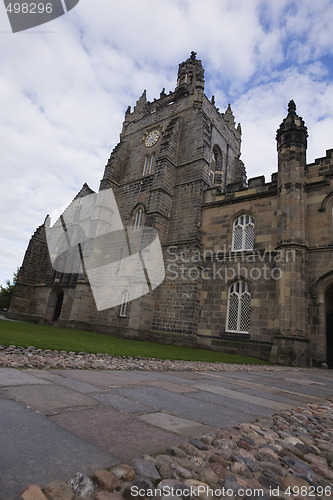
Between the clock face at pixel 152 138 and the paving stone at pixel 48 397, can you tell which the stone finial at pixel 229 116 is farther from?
the paving stone at pixel 48 397

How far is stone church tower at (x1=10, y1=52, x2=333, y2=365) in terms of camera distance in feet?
39.0

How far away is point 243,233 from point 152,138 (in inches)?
478

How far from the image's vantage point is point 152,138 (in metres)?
22.4

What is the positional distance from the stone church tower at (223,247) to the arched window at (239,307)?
0.05m

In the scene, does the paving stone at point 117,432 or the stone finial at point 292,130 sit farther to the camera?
the stone finial at point 292,130

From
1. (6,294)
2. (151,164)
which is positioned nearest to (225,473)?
(151,164)

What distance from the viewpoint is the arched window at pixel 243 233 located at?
14633 millimetres

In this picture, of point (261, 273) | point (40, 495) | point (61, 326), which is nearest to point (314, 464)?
point (40, 495)

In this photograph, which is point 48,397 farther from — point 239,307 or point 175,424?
point 239,307

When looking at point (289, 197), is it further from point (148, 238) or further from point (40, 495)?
point (40, 495)

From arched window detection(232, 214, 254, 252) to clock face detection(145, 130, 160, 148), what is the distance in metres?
10.7

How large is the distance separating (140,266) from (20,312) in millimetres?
14952

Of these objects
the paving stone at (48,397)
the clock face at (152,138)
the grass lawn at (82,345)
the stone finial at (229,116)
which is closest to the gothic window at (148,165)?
the clock face at (152,138)

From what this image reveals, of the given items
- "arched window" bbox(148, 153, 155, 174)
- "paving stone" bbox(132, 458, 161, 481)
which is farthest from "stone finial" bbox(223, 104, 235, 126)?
"paving stone" bbox(132, 458, 161, 481)
